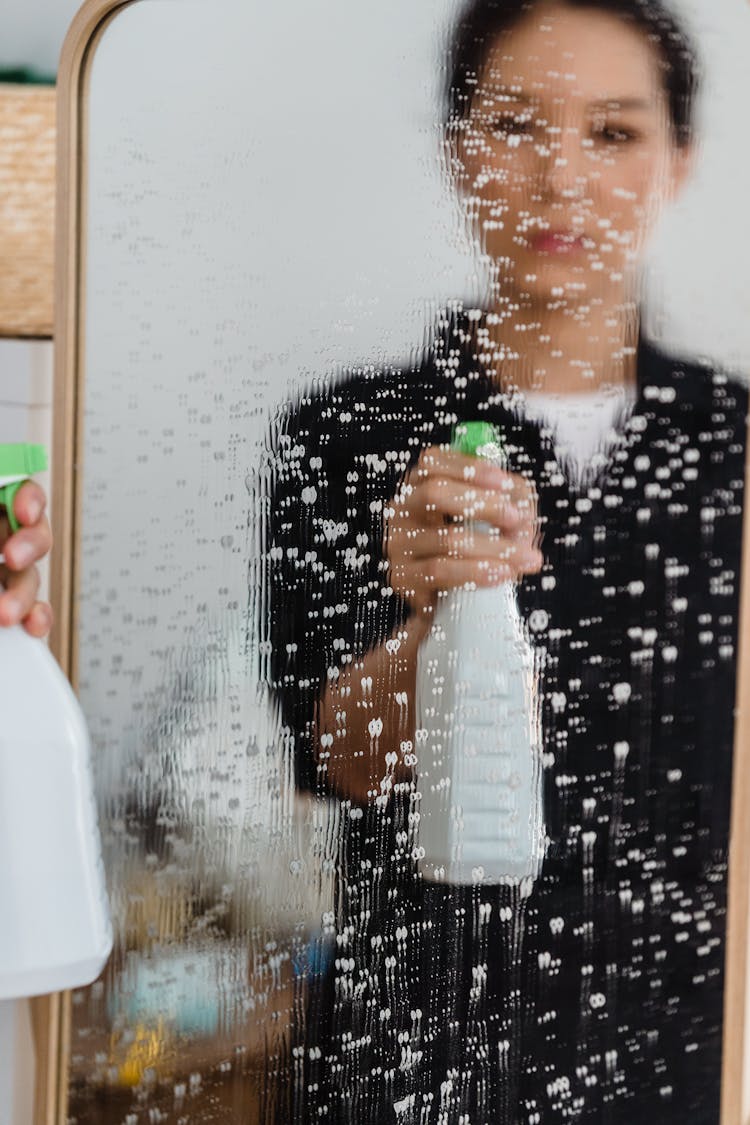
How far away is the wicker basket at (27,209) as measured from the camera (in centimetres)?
62

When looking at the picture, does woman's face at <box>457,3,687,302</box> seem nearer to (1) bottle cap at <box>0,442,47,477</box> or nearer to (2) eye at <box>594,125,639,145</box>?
(2) eye at <box>594,125,639,145</box>

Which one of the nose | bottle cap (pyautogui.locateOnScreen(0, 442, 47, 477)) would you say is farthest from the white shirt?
bottle cap (pyautogui.locateOnScreen(0, 442, 47, 477))

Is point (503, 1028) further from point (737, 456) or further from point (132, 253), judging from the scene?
point (132, 253)

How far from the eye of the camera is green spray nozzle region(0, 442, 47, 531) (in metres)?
0.56

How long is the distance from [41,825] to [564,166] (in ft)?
1.62

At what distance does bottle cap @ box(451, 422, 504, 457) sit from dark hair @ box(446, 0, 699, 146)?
8.0 inches

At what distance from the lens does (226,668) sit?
0.62 metres

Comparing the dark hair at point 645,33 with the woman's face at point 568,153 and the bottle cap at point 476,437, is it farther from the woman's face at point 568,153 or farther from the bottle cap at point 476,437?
the bottle cap at point 476,437

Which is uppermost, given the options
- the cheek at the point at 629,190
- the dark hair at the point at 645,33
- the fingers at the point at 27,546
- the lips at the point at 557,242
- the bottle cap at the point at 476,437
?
the dark hair at the point at 645,33

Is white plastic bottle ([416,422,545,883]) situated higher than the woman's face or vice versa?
the woman's face

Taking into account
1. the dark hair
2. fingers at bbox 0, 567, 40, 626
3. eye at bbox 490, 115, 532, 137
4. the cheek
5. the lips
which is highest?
the dark hair

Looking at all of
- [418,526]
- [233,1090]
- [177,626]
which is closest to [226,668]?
[177,626]

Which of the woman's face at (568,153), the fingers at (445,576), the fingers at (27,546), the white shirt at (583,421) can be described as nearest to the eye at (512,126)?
the woman's face at (568,153)

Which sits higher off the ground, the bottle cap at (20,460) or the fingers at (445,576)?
the bottle cap at (20,460)
